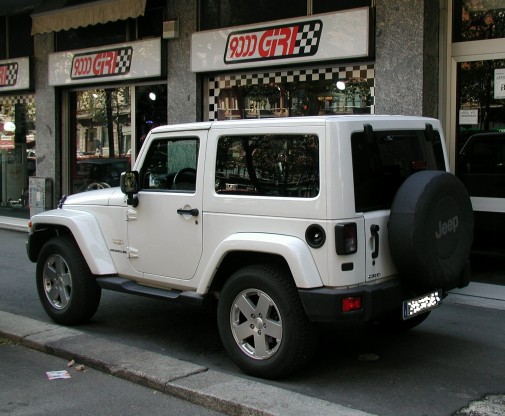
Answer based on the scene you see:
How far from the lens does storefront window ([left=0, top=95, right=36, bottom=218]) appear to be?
14.3 metres

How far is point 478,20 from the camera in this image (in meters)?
8.25

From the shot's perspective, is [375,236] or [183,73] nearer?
[375,236]

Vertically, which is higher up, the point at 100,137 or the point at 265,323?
the point at 100,137

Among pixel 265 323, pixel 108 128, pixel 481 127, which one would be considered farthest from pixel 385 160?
pixel 108 128

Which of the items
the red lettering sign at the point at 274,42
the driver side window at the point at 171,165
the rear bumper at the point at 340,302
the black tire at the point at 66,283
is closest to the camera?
the rear bumper at the point at 340,302

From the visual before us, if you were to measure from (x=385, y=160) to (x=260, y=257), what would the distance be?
1.19 meters

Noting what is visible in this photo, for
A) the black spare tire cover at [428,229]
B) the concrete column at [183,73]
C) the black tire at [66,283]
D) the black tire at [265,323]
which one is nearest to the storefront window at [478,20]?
the black spare tire cover at [428,229]

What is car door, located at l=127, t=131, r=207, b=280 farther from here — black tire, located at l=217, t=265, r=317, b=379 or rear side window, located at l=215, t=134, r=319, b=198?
Result: black tire, located at l=217, t=265, r=317, b=379

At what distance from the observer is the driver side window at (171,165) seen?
5.39 metres

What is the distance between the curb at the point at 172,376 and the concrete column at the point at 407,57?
484 centimetres

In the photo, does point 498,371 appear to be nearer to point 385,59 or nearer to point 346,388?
point 346,388

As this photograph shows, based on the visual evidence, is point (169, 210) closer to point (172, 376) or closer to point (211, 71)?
point (172, 376)

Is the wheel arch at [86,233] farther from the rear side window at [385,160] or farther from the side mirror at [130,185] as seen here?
the rear side window at [385,160]

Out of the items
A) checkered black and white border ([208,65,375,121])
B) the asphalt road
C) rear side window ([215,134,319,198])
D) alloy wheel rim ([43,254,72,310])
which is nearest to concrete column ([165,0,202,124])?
checkered black and white border ([208,65,375,121])
